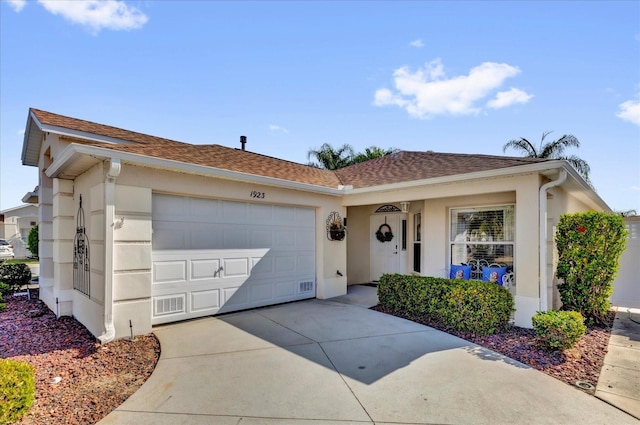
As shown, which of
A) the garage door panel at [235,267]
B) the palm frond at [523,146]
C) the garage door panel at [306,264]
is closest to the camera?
the garage door panel at [235,267]

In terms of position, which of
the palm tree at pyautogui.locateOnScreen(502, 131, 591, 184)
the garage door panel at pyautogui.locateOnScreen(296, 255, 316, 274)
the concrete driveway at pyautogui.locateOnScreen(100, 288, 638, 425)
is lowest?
the concrete driveway at pyautogui.locateOnScreen(100, 288, 638, 425)

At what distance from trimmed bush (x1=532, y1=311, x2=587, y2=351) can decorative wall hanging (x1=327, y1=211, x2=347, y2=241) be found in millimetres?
5019

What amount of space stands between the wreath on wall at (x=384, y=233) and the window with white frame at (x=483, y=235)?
241 centimetres

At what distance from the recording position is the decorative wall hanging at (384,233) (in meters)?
10.2

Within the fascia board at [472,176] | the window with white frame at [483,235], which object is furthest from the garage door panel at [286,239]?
the window with white frame at [483,235]

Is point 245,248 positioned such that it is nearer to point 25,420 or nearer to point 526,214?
point 25,420

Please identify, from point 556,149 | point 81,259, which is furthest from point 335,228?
point 556,149

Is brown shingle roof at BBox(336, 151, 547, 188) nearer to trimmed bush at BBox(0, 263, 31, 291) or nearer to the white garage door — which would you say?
the white garage door

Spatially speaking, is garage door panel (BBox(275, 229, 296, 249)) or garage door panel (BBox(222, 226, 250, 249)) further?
garage door panel (BBox(275, 229, 296, 249))

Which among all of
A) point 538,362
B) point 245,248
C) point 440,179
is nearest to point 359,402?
point 538,362

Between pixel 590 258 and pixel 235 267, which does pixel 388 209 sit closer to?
pixel 590 258

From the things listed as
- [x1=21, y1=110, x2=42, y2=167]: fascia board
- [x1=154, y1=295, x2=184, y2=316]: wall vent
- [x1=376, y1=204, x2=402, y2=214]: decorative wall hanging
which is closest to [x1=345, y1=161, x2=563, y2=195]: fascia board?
[x1=376, y1=204, x2=402, y2=214]: decorative wall hanging

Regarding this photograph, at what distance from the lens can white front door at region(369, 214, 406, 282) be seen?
32.8 ft

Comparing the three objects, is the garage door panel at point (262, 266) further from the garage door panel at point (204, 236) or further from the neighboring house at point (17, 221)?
the neighboring house at point (17, 221)
